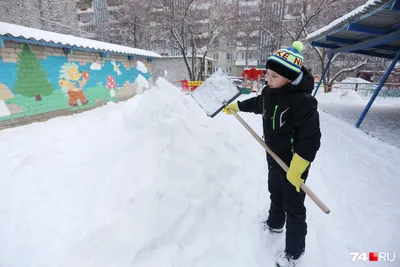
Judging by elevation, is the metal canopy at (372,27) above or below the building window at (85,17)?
below

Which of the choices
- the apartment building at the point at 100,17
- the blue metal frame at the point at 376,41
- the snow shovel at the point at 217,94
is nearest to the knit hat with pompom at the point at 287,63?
the snow shovel at the point at 217,94

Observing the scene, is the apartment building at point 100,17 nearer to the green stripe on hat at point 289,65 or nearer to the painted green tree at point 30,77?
the painted green tree at point 30,77

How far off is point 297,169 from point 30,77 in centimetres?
751

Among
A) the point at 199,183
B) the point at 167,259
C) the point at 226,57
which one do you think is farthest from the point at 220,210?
the point at 226,57

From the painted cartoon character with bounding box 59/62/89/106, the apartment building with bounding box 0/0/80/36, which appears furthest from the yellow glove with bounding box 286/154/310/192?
the apartment building with bounding box 0/0/80/36

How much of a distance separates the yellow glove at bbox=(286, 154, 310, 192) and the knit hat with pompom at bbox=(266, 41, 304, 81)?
0.59 meters

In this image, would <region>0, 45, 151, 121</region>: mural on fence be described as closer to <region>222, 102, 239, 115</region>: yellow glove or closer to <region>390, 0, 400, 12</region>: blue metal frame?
<region>222, 102, 239, 115</region>: yellow glove

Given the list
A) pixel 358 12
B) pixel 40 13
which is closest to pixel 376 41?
pixel 358 12

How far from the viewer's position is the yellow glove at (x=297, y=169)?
145 centimetres

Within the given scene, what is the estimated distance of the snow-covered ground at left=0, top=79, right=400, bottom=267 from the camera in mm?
1775

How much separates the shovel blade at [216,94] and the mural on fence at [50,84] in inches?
232

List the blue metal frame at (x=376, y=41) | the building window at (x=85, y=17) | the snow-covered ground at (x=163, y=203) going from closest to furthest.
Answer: the snow-covered ground at (x=163, y=203) → the blue metal frame at (x=376, y=41) → the building window at (x=85, y=17)

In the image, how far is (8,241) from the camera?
1.79 metres

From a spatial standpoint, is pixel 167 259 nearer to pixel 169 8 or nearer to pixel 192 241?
pixel 192 241
